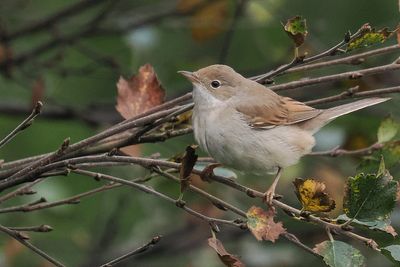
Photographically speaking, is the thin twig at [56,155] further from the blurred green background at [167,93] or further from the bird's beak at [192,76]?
the blurred green background at [167,93]

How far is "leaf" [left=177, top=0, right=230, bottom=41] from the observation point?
17.2 ft

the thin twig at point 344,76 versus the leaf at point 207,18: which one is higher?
the leaf at point 207,18

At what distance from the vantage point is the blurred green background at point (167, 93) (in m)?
5.01

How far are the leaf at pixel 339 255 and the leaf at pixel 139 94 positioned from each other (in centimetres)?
88

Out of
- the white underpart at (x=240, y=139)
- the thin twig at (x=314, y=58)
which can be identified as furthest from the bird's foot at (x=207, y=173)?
the thin twig at (x=314, y=58)

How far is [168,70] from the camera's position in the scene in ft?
17.6

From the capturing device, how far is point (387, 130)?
3.13 metres

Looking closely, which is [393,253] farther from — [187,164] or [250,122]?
[250,122]

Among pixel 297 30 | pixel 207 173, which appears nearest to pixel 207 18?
pixel 207 173

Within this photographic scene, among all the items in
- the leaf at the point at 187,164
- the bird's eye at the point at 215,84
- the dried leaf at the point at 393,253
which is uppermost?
the bird's eye at the point at 215,84

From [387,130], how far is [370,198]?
890 mm

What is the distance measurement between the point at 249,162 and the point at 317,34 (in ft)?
7.90

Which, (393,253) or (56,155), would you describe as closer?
(393,253)

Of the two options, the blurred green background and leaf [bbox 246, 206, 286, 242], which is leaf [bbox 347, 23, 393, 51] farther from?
the blurred green background
